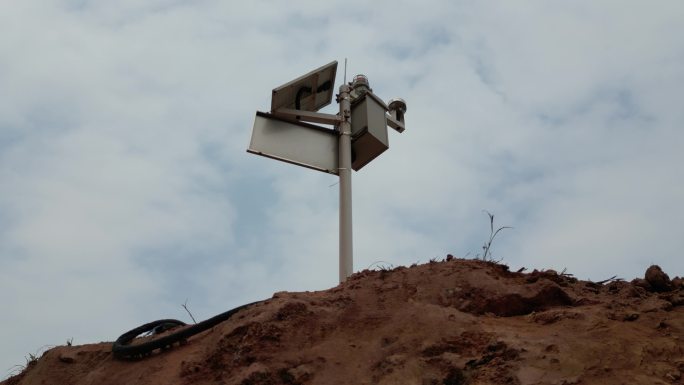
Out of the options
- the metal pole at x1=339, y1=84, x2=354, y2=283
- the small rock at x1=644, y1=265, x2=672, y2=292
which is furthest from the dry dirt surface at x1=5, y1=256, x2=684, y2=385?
the metal pole at x1=339, y1=84, x2=354, y2=283

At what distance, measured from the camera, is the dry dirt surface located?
365cm

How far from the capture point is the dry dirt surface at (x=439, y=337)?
365 centimetres

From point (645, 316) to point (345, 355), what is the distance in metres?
1.82

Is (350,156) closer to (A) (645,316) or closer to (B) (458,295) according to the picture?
(B) (458,295)

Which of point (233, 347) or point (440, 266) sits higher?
point (440, 266)

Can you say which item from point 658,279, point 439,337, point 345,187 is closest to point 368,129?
point 345,187

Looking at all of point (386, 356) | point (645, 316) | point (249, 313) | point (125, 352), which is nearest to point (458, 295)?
point (386, 356)

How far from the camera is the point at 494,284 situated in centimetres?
464

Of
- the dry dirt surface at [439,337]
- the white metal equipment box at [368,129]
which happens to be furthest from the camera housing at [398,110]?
the dry dirt surface at [439,337]

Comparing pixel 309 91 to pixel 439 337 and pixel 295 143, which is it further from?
pixel 439 337

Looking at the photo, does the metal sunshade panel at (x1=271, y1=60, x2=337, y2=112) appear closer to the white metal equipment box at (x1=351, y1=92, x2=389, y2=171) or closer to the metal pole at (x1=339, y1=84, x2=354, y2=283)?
the metal pole at (x1=339, y1=84, x2=354, y2=283)

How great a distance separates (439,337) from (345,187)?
3695mm

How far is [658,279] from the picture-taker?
467cm

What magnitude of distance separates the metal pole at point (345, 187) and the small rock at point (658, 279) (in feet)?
9.27
